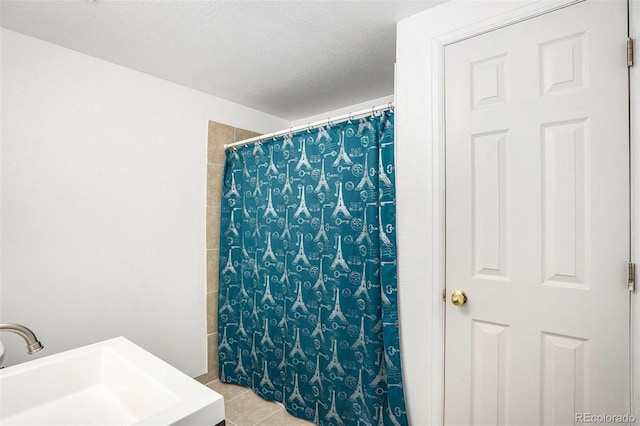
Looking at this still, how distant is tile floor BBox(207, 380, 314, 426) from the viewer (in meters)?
2.08

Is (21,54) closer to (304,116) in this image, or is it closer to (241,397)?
(304,116)

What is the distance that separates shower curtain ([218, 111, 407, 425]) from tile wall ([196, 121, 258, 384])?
57mm

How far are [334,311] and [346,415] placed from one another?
0.59 meters

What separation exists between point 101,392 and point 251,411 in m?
1.32

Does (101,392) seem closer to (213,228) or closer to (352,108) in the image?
(213,228)

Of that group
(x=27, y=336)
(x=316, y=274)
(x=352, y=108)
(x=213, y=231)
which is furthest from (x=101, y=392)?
(x=352, y=108)

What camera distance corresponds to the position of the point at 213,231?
2.61 m

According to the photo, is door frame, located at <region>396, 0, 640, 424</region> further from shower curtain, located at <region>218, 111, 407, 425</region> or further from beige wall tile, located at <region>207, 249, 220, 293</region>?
beige wall tile, located at <region>207, 249, 220, 293</region>

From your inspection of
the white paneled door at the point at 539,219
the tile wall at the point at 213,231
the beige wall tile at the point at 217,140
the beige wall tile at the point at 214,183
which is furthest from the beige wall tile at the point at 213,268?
the white paneled door at the point at 539,219

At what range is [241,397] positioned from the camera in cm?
237

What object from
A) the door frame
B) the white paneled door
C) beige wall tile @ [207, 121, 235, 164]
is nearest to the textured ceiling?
the door frame

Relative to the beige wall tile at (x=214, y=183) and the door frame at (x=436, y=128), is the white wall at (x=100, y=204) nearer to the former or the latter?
the beige wall tile at (x=214, y=183)

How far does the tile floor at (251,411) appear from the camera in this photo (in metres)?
2.08

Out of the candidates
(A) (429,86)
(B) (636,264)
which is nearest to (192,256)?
(A) (429,86)
